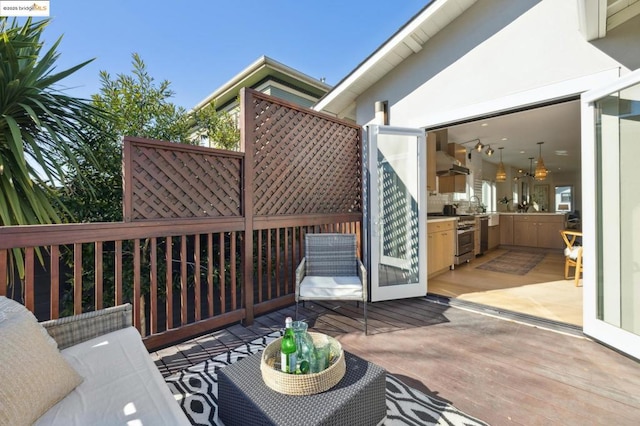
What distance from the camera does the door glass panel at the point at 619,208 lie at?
235 cm

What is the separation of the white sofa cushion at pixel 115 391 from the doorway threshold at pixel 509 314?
3.28 m

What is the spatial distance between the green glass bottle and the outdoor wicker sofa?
0.47 m

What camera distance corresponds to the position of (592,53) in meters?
2.65

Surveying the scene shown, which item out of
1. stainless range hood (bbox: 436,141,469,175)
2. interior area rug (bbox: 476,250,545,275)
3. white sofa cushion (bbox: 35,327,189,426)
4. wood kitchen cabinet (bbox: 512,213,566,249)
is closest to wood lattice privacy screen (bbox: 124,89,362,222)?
white sofa cushion (bbox: 35,327,189,426)

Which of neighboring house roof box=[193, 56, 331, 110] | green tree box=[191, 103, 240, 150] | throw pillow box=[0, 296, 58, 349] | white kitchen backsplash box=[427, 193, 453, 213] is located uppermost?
neighboring house roof box=[193, 56, 331, 110]

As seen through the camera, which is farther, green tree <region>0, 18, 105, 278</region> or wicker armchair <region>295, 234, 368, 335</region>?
wicker armchair <region>295, 234, 368, 335</region>

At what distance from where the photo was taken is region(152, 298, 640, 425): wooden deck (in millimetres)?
1713

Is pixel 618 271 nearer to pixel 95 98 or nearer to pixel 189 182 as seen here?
pixel 189 182

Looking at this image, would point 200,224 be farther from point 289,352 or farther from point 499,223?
point 499,223

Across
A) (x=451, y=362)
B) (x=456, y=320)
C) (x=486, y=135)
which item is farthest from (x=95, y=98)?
(x=486, y=135)

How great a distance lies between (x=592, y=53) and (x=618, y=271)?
2012 millimetres

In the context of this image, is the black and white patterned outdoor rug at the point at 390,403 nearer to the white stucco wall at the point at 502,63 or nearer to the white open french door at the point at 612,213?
the white open french door at the point at 612,213

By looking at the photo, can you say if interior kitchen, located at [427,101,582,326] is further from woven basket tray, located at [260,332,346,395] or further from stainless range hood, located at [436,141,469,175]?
Result: woven basket tray, located at [260,332,346,395]

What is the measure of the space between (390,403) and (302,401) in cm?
76
